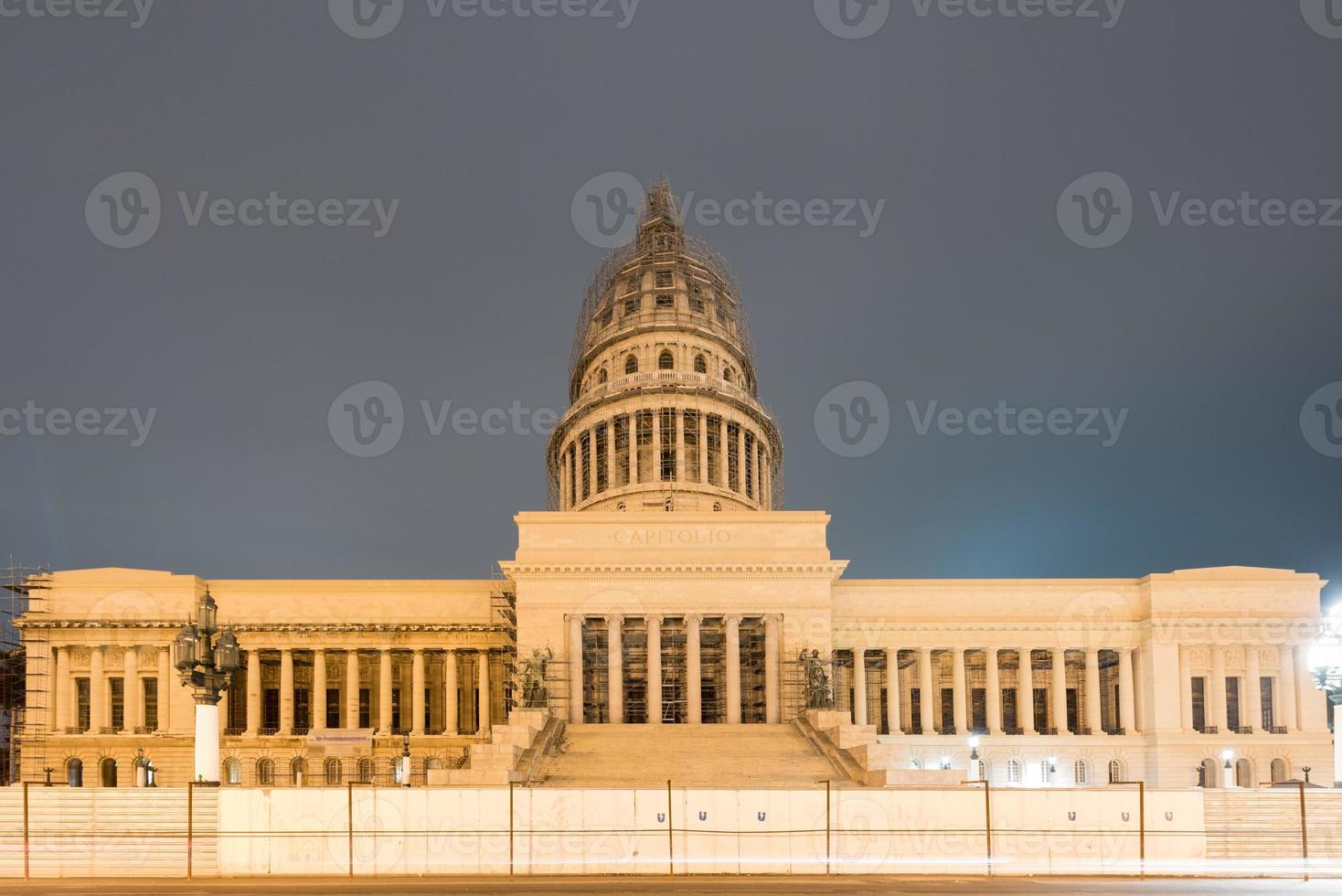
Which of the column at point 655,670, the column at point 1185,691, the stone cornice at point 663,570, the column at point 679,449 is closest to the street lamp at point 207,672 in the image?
the stone cornice at point 663,570

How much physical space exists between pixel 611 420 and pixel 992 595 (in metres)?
30.7

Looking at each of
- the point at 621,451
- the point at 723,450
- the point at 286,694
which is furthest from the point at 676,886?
the point at 621,451

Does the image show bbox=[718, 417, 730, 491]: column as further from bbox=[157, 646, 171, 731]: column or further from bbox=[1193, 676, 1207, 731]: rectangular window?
bbox=[157, 646, 171, 731]: column

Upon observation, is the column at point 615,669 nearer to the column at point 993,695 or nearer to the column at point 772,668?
the column at point 772,668

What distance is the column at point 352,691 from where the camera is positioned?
7319cm

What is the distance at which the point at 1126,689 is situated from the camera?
71.8 m

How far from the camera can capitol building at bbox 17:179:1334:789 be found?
66.8 m

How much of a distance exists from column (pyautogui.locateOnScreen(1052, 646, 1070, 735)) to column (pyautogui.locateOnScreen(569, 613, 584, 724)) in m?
28.7

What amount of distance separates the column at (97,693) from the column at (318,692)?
39.9 ft

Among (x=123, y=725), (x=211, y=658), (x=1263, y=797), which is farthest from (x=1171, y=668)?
(x=123, y=725)

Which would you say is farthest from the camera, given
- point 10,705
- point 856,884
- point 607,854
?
point 10,705

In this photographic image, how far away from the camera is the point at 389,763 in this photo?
71.6m

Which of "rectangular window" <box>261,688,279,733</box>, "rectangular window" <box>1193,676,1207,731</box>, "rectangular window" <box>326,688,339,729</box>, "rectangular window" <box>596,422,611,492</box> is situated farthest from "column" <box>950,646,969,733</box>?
"rectangular window" <box>261,688,279,733</box>

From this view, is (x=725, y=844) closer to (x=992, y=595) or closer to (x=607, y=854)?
(x=607, y=854)
